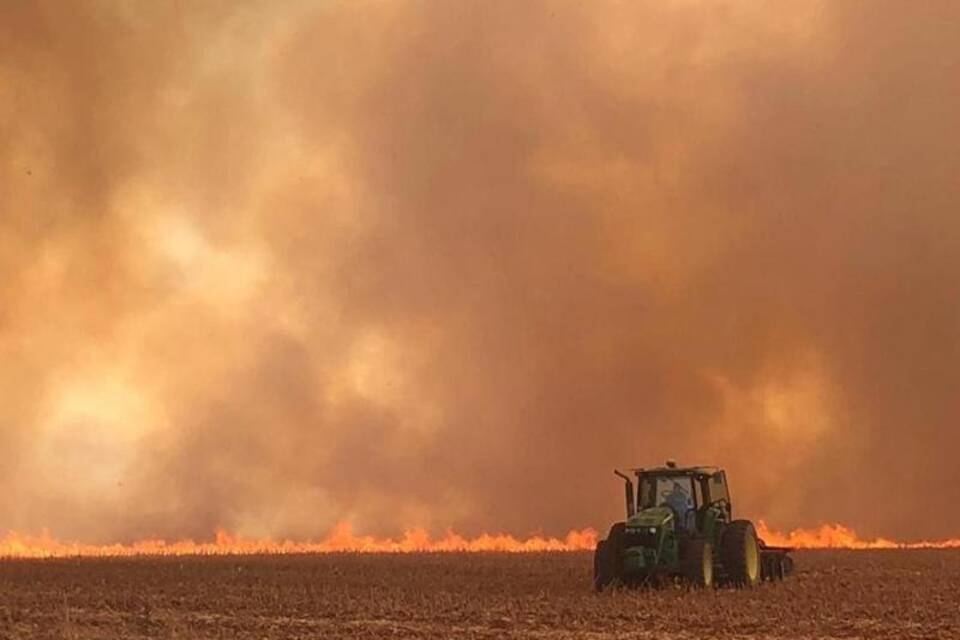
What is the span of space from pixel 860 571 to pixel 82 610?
19.2 metres

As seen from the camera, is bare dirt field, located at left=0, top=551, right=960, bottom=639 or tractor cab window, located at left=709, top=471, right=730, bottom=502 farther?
tractor cab window, located at left=709, top=471, right=730, bottom=502

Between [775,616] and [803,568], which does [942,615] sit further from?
[803,568]

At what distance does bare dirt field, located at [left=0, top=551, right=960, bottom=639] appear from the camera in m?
20.5

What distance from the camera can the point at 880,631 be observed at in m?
20.2

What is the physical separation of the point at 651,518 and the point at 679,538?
0.79 m

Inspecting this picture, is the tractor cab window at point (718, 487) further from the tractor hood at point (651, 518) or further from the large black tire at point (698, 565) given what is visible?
the large black tire at point (698, 565)

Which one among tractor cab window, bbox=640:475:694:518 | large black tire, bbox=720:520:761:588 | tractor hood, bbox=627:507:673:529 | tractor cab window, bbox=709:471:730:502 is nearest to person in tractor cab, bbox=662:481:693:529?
tractor cab window, bbox=640:475:694:518

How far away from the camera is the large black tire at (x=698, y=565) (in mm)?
26281

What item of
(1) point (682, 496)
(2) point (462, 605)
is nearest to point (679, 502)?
(1) point (682, 496)

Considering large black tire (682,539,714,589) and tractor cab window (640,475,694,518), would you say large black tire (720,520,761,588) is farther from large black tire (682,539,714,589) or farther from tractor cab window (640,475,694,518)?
tractor cab window (640,475,694,518)

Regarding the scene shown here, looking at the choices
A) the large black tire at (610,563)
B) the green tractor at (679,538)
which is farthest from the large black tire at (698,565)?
the large black tire at (610,563)

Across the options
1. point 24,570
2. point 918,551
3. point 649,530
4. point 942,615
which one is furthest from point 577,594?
point 918,551

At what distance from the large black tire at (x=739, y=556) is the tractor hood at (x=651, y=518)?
125 cm

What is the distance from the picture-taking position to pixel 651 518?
2722cm
